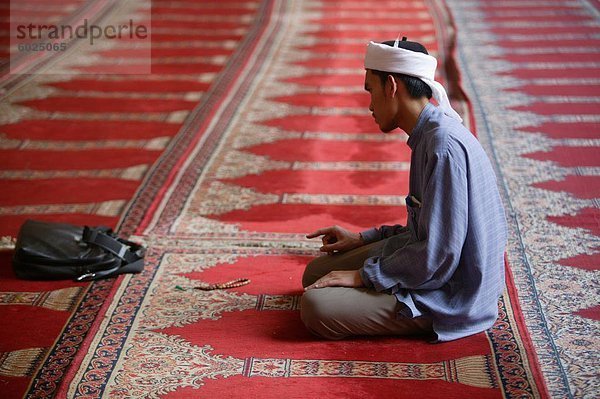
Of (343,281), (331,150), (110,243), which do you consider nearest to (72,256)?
(110,243)

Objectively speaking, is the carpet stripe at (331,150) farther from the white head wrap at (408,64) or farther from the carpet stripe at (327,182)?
the white head wrap at (408,64)

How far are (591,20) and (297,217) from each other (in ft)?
14.2

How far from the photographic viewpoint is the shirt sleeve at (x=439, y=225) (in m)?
2.33

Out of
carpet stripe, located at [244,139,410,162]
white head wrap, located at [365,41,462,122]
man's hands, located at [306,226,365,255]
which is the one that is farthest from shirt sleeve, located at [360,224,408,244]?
carpet stripe, located at [244,139,410,162]

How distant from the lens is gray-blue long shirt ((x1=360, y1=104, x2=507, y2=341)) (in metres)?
2.34

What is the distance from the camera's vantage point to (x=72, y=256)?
3.05 metres

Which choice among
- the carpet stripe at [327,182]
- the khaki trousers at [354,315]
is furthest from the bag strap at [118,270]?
the carpet stripe at [327,182]

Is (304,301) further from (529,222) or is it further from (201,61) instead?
(201,61)

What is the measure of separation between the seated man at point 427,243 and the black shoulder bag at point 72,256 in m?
0.84

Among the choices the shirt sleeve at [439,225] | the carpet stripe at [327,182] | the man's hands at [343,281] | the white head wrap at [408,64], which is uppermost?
the white head wrap at [408,64]

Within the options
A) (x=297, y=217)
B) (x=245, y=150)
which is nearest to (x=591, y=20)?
(x=245, y=150)

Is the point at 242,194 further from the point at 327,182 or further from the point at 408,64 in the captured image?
the point at 408,64

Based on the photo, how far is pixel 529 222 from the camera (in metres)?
3.40

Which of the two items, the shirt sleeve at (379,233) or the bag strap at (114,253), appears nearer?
the shirt sleeve at (379,233)
